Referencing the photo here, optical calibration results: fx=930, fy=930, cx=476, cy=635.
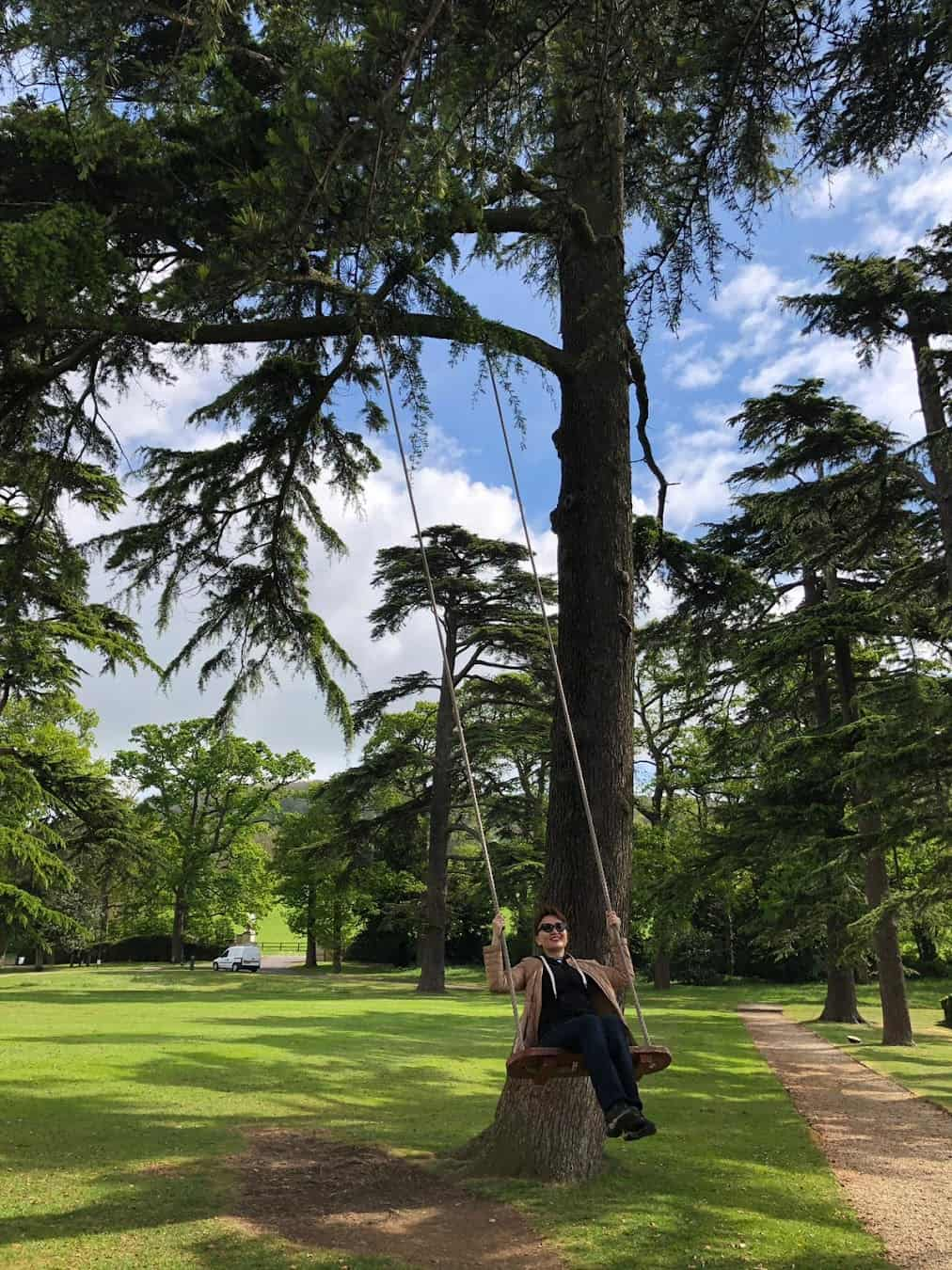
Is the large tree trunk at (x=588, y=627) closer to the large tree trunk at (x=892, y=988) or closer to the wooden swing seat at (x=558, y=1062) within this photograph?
the wooden swing seat at (x=558, y=1062)

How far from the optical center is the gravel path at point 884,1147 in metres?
5.50

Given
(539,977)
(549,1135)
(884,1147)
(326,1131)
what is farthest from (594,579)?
(884,1147)

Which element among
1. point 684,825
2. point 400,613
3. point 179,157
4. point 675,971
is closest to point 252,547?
point 179,157

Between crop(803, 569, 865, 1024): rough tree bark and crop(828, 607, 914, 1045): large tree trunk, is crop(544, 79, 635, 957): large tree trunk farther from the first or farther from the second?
crop(803, 569, 865, 1024): rough tree bark

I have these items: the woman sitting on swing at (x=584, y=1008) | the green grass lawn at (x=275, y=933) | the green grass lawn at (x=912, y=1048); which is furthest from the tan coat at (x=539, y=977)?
the green grass lawn at (x=275, y=933)

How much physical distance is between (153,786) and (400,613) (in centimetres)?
2006

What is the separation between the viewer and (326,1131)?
742cm

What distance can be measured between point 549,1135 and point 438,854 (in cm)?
1900

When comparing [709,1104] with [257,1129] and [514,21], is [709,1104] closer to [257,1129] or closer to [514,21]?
[257,1129]

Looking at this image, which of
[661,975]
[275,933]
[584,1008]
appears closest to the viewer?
[584,1008]

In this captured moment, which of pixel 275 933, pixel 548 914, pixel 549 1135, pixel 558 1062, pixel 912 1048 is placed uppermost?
pixel 548 914

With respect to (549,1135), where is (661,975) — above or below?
below

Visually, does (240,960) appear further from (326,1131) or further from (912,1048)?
(326,1131)

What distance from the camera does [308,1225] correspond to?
5043 millimetres
